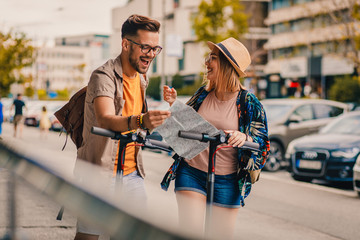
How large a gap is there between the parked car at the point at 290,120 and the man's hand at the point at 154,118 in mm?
10320

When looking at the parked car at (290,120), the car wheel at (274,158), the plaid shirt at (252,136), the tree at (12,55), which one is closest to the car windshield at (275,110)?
the parked car at (290,120)

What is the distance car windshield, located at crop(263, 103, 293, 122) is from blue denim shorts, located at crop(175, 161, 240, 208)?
10.1 m

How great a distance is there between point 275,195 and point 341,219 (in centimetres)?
197

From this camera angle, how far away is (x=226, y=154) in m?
3.34

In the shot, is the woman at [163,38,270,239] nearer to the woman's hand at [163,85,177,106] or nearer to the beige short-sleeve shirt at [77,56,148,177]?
the woman's hand at [163,85,177,106]

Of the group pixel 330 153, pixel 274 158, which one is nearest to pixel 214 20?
pixel 274 158

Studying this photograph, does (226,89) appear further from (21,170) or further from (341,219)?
(341,219)

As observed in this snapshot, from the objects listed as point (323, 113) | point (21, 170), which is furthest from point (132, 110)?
point (323, 113)

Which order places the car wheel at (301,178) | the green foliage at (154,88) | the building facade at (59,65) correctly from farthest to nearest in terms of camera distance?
1. the building facade at (59,65)
2. the green foliage at (154,88)
3. the car wheel at (301,178)

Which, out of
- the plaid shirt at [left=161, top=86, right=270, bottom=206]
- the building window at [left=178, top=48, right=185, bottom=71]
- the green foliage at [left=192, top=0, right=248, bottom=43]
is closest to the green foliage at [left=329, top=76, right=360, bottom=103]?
the green foliage at [left=192, top=0, right=248, bottom=43]

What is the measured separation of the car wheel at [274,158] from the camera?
Result: 41.8 ft

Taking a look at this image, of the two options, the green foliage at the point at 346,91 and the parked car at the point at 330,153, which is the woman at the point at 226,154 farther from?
the green foliage at the point at 346,91

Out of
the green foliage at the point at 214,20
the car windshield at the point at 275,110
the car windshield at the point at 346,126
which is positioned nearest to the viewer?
the car windshield at the point at 346,126

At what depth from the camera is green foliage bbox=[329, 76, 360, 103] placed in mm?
36656
